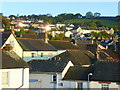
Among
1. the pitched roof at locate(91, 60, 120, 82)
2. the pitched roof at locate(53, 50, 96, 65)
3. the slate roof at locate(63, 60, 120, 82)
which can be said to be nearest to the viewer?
the pitched roof at locate(91, 60, 120, 82)

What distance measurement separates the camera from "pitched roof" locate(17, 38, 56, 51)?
127 ft

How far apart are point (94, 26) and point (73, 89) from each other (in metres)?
169

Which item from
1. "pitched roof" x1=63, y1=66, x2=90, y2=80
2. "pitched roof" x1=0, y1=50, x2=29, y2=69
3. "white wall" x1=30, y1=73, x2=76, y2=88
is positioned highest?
"pitched roof" x1=0, y1=50, x2=29, y2=69

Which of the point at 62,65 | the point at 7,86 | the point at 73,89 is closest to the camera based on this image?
the point at 7,86

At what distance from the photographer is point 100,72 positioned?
23.4m

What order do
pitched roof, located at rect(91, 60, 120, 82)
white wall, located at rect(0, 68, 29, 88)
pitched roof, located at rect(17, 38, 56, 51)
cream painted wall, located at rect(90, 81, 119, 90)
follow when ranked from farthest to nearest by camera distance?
pitched roof, located at rect(17, 38, 56, 51) < pitched roof, located at rect(91, 60, 120, 82) < cream painted wall, located at rect(90, 81, 119, 90) < white wall, located at rect(0, 68, 29, 88)

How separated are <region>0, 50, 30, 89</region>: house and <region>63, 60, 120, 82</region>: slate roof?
9.08 m

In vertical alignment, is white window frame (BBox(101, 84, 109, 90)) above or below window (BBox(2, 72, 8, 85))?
below

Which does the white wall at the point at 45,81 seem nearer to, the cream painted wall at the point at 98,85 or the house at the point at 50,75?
the house at the point at 50,75

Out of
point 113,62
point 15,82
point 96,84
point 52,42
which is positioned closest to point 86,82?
point 96,84

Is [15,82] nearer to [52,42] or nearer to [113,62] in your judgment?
[113,62]

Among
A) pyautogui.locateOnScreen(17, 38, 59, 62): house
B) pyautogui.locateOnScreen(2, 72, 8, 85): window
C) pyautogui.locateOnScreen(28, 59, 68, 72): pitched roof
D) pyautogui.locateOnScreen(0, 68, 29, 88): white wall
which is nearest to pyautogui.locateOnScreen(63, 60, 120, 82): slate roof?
pyautogui.locateOnScreen(28, 59, 68, 72): pitched roof

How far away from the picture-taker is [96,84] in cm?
2288

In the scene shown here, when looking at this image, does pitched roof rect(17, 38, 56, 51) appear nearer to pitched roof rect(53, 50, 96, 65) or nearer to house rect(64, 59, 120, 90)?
pitched roof rect(53, 50, 96, 65)
